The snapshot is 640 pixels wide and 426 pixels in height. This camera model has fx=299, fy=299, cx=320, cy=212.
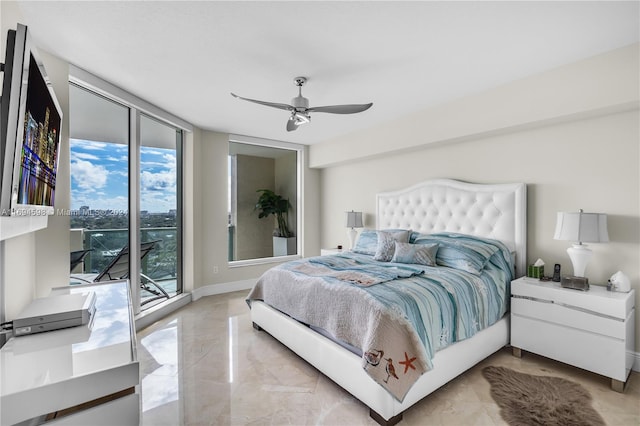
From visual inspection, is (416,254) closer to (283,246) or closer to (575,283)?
(575,283)

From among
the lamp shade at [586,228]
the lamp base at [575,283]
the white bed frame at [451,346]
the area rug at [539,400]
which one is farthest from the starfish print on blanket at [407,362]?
the lamp shade at [586,228]

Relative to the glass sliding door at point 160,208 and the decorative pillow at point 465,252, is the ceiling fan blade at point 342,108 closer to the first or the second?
the decorative pillow at point 465,252

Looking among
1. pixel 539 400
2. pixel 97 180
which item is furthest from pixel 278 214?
pixel 539 400

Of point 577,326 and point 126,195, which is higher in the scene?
point 126,195

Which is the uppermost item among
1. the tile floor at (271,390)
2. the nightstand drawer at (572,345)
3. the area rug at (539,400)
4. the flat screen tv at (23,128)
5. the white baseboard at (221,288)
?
the flat screen tv at (23,128)

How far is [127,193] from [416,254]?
3.18 metres

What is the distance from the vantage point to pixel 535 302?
256 cm

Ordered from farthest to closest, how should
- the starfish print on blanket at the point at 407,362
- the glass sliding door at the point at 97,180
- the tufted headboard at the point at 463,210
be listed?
the tufted headboard at the point at 463,210, the glass sliding door at the point at 97,180, the starfish print on blanket at the point at 407,362

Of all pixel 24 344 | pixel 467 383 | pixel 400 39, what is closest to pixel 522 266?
pixel 467 383

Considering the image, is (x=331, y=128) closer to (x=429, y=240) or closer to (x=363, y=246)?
(x=363, y=246)

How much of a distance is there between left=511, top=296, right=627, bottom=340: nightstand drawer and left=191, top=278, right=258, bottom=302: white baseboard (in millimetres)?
3751

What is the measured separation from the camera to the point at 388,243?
351 centimetres

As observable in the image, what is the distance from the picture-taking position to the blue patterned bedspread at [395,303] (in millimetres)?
1835

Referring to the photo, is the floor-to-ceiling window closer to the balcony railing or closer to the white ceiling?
the balcony railing
